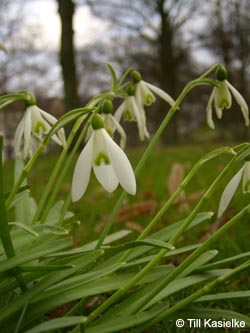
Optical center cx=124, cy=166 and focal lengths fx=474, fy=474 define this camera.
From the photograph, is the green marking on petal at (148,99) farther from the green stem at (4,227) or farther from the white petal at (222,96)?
the green stem at (4,227)

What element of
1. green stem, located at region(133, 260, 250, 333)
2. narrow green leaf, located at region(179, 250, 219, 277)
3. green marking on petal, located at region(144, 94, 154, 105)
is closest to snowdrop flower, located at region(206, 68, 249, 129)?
green marking on petal, located at region(144, 94, 154, 105)

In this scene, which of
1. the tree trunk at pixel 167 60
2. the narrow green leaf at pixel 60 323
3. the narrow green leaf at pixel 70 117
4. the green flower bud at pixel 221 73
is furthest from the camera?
the tree trunk at pixel 167 60

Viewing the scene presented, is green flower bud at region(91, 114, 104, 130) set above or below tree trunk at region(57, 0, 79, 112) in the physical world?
below

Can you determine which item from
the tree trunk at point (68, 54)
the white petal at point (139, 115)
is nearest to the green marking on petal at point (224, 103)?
the white petal at point (139, 115)

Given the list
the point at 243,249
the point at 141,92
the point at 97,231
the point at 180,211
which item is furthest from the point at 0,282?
the point at 180,211

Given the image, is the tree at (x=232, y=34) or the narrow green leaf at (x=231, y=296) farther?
the tree at (x=232, y=34)

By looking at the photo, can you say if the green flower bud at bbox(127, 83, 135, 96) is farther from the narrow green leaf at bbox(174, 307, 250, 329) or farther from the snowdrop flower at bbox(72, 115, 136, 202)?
the narrow green leaf at bbox(174, 307, 250, 329)

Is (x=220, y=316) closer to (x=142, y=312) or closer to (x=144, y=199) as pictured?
(x=142, y=312)

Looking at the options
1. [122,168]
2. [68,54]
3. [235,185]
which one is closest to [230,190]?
[235,185]
